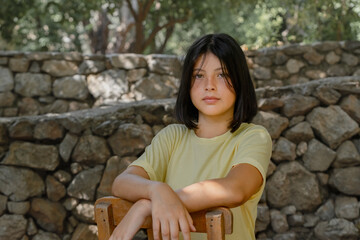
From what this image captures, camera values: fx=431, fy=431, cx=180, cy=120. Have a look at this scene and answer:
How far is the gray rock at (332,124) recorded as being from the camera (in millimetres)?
3570

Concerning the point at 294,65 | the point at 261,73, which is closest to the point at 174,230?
the point at 261,73

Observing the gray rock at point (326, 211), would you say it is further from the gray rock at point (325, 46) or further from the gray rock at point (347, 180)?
the gray rock at point (325, 46)

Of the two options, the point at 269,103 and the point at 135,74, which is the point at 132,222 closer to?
the point at 269,103

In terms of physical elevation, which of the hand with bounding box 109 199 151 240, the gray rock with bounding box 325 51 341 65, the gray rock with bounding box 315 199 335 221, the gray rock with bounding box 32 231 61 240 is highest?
the hand with bounding box 109 199 151 240

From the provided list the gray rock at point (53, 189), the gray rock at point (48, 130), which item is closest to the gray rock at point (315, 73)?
the gray rock at point (48, 130)

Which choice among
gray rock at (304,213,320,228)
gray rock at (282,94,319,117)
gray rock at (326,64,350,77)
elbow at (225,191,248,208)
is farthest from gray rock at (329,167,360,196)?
elbow at (225,191,248,208)

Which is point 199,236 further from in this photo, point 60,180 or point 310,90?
point 310,90

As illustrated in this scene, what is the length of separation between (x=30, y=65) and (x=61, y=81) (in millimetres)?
413

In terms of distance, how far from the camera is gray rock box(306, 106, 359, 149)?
357cm

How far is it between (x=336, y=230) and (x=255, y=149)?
2423 mm

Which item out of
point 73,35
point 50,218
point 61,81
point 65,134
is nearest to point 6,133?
point 65,134

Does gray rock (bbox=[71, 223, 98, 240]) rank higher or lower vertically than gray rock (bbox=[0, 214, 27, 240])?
lower

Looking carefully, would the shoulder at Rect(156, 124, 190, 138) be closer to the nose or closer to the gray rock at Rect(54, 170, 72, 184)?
the nose

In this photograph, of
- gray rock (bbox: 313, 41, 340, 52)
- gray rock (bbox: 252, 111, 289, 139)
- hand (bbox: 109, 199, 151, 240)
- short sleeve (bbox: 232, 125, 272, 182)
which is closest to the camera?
hand (bbox: 109, 199, 151, 240)
